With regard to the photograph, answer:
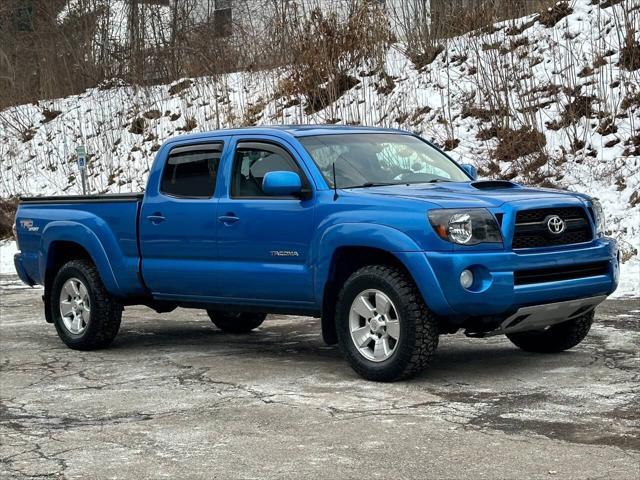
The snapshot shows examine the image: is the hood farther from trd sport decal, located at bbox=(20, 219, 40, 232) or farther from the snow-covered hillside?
the snow-covered hillside

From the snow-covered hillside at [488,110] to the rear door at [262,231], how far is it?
6704 mm

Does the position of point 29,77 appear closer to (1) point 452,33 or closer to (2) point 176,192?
(1) point 452,33

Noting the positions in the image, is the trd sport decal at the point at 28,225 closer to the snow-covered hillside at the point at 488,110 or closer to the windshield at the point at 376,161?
the windshield at the point at 376,161

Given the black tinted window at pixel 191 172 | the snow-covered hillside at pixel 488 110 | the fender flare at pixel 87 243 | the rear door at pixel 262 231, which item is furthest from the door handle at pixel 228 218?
the snow-covered hillside at pixel 488 110

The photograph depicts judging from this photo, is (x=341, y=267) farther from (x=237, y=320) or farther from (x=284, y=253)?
(x=237, y=320)

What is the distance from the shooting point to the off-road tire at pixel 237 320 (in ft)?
36.0

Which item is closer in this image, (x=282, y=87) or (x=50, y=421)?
(x=50, y=421)

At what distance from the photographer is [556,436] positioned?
623 centimetres

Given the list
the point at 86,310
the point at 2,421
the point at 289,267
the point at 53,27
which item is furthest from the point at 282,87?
the point at 2,421

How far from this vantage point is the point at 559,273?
311 inches

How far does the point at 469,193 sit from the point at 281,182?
133 cm

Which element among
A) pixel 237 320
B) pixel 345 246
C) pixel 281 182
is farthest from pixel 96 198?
pixel 345 246

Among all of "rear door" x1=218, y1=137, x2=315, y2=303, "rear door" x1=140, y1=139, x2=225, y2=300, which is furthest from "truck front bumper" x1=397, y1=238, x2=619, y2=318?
"rear door" x1=140, y1=139, x2=225, y2=300

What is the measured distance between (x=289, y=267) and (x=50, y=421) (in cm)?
219
